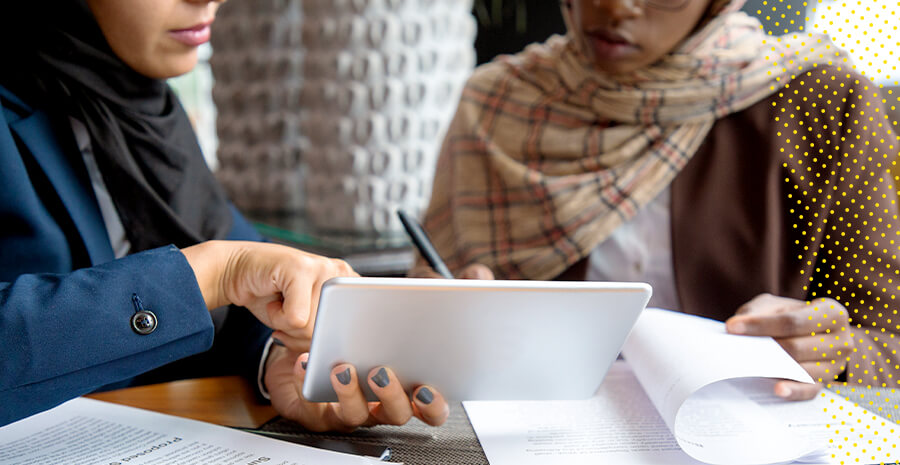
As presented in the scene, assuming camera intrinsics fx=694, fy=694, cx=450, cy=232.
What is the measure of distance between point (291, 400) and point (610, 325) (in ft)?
1.00

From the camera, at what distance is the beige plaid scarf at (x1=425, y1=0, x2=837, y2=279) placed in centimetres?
104

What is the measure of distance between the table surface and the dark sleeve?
0.12 m

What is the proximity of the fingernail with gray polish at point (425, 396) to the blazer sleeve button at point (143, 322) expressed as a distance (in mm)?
215

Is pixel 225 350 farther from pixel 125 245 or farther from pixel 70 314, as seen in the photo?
pixel 70 314

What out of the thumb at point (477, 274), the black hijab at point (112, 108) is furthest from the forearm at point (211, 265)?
the thumb at point (477, 274)

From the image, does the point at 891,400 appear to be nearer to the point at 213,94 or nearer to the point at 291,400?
the point at 291,400

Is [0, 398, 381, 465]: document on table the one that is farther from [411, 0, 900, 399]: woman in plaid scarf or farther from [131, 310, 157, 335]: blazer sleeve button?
[411, 0, 900, 399]: woman in plaid scarf

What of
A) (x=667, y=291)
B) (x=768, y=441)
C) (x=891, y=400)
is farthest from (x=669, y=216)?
(x=768, y=441)

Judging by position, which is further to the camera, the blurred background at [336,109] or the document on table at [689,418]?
the blurred background at [336,109]

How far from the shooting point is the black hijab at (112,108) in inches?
29.7

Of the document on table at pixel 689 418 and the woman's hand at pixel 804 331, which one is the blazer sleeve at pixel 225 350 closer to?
the document on table at pixel 689 418

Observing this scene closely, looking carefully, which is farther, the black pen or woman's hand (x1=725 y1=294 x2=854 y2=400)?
the black pen

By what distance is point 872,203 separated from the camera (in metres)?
0.76

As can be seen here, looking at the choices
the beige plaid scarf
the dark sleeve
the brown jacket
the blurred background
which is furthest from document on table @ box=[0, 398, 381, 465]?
the blurred background
